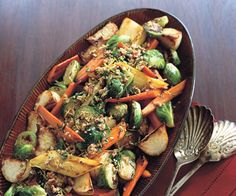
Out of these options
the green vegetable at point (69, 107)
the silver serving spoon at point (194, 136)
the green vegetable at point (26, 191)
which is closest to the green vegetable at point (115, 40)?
the green vegetable at point (69, 107)

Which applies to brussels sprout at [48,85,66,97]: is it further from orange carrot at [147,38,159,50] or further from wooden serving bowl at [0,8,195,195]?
orange carrot at [147,38,159,50]

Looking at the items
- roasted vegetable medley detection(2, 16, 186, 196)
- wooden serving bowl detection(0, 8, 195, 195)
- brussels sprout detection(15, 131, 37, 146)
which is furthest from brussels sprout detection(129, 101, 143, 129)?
brussels sprout detection(15, 131, 37, 146)

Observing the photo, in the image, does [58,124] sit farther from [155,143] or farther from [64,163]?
[155,143]

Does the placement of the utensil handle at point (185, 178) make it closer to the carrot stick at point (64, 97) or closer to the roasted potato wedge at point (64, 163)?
the roasted potato wedge at point (64, 163)

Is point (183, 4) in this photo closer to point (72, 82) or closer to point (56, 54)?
point (56, 54)

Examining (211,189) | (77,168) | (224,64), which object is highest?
(224,64)

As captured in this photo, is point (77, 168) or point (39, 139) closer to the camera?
point (77, 168)

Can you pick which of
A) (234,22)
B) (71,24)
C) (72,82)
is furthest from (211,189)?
(71,24)
